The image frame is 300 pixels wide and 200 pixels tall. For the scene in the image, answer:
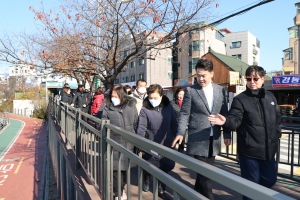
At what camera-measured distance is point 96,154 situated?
3.43m

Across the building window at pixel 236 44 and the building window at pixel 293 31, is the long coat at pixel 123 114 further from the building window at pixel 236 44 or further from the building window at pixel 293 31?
the building window at pixel 236 44

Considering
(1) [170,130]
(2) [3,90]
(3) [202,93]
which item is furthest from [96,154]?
(2) [3,90]

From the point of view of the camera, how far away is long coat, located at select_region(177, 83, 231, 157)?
285 cm

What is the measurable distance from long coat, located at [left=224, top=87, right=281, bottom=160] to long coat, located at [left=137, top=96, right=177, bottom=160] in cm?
117

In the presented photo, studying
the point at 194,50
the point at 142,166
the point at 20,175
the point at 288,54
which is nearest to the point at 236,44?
the point at 288,54

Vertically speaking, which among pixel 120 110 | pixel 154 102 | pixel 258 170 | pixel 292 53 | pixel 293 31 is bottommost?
pixel 258 170

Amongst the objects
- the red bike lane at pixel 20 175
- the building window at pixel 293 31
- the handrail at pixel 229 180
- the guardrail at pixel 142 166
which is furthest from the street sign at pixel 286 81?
the handrail at pixel 229 180

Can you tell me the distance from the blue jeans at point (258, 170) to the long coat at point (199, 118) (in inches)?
12.9

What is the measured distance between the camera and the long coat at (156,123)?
3641mm

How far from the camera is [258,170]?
2695 millimetres

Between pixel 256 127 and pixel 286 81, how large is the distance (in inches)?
837

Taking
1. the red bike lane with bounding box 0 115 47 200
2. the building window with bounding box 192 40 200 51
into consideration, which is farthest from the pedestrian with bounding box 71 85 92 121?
the building window with bounding box 192 40 200 51

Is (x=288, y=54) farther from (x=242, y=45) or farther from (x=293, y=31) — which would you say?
(x=242, y=45)

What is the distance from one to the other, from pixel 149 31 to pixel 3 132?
114 ft
